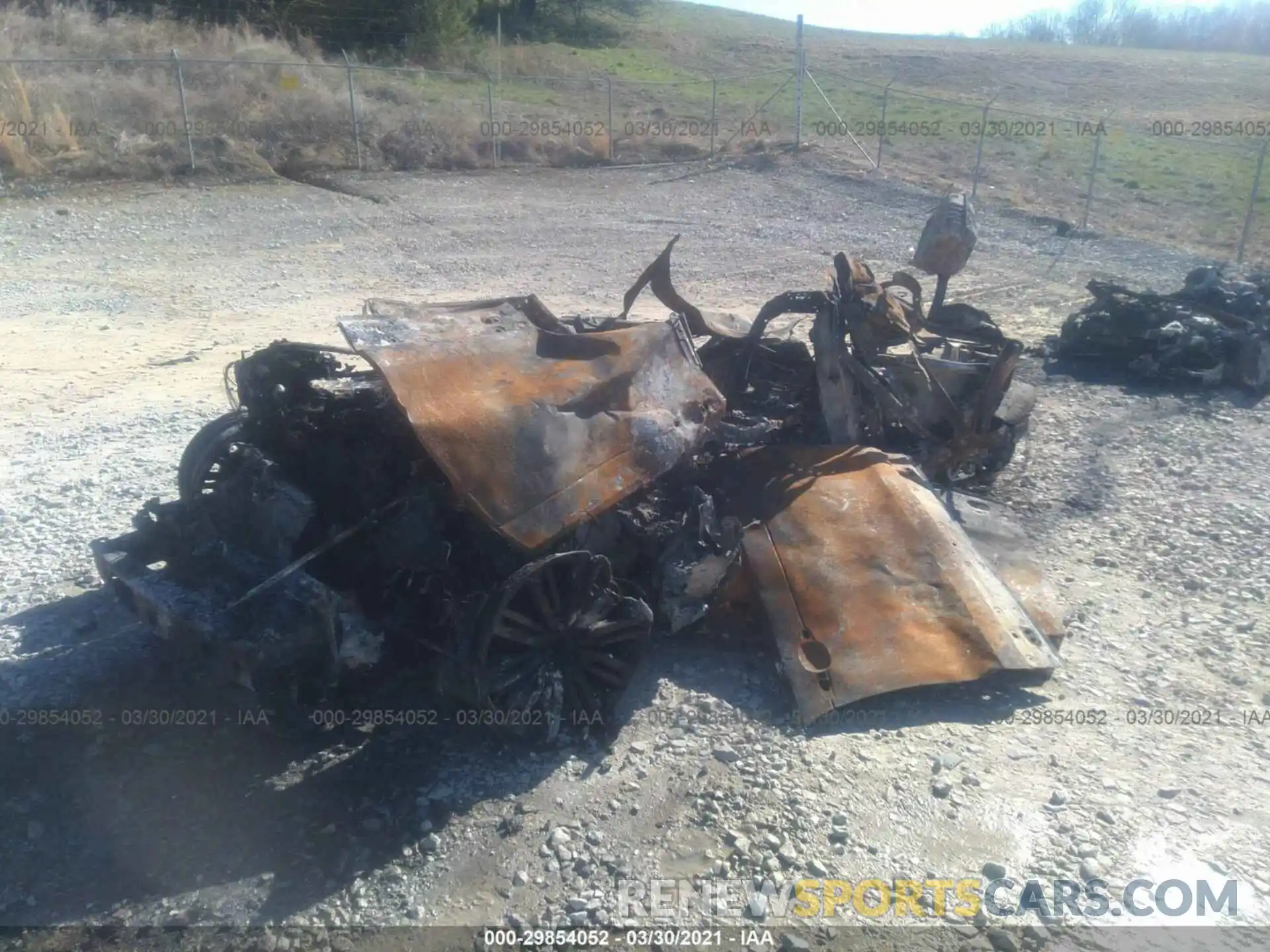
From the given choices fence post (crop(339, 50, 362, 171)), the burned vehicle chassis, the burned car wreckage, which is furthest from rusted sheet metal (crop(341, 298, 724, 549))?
fence post (crop(339, 50, 362, 171))

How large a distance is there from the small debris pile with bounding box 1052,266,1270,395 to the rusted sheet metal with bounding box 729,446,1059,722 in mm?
5899

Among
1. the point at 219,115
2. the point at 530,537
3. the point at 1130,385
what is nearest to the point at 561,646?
the point at 530,537

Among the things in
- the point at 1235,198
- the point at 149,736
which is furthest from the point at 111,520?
the point at 1235,198

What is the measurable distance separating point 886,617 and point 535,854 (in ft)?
6.98

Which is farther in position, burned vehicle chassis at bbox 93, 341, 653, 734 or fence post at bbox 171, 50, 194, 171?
fence post at bbox 171, 50, 194, 171

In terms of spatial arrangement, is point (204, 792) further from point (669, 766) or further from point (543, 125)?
point (543, 125)

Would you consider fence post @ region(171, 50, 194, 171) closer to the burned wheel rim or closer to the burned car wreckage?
the burned car wreckage

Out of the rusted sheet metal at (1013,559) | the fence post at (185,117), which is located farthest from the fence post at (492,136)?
the rusted sheet metal at (1013,559)

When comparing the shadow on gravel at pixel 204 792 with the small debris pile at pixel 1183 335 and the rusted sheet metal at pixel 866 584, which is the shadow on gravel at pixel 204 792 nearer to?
the rusted sheet metal at pixel 866 584

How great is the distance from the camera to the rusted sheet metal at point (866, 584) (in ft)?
16.8

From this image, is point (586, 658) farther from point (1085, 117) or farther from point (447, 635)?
point (1085, 117)

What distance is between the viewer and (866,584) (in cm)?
552

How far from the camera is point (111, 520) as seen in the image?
6.87 meters

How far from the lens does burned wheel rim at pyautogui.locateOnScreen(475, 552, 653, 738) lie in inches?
181
